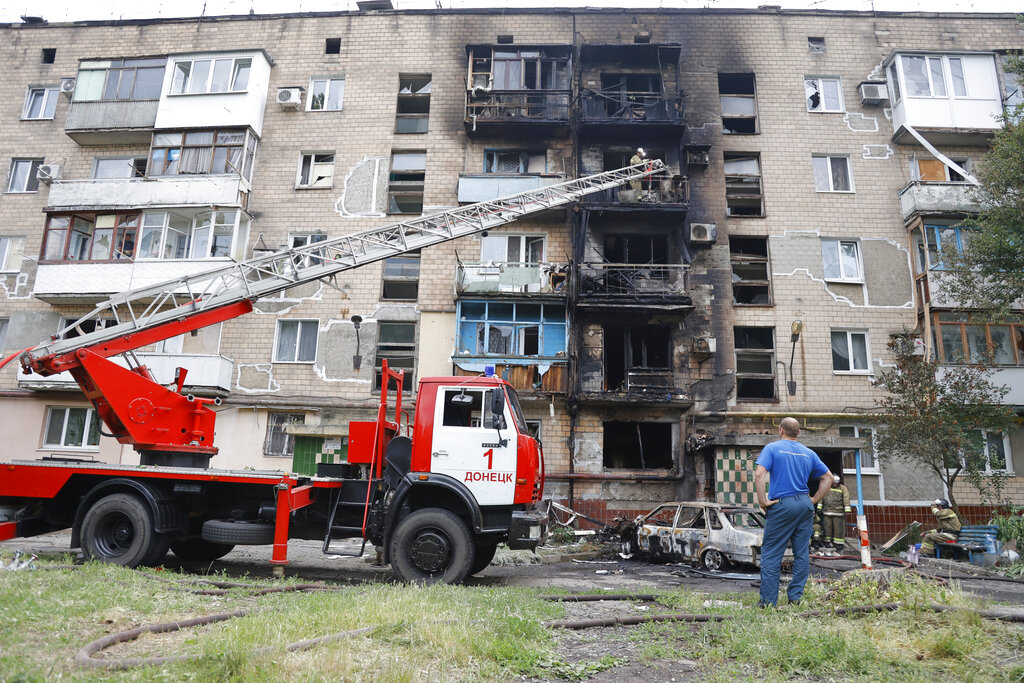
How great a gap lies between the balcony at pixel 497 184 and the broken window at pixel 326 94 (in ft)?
19.8

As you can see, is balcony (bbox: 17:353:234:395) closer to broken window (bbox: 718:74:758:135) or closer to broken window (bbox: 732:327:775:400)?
broken window (bbox: 732:327:775:400)

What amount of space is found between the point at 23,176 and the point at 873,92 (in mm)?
30503

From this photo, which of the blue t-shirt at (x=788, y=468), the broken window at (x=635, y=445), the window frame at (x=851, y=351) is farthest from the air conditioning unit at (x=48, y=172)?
the window frame at (x=851, y=351)

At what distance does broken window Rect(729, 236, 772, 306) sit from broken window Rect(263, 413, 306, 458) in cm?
1470

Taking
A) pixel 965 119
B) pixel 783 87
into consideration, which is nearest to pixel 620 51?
pixel 783 87

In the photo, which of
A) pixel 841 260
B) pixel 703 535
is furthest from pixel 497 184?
pixel 703 535

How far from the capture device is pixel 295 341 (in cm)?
2073

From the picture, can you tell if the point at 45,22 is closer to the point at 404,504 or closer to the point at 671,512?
the point at 404,504

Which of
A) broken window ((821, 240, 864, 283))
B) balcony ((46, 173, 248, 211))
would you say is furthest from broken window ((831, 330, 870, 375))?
balcony ((46, 173, 248, 211))

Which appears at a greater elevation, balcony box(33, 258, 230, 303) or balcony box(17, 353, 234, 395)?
balcony box(33, 258, 230, 303)

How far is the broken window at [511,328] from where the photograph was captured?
793 inches

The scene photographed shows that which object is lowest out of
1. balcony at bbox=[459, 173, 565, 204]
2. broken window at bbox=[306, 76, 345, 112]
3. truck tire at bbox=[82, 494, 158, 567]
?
truck tire at bbox=[82, 494, 158, 567]

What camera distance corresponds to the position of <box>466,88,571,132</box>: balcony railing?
21422 mm

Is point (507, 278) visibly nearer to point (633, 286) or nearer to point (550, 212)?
point (550, 212)
